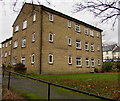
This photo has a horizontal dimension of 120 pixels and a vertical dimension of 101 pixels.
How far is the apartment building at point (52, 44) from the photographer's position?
18797mm

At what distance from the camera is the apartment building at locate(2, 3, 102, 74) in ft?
61.7

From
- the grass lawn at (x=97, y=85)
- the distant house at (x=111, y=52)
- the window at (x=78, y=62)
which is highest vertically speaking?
the distant house at (x=111, y=52)

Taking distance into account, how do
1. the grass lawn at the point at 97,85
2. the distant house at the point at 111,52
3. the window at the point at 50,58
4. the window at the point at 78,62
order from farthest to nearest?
the distant house at the point at 111,52 < the window at the point at 78,62 < the window at the point at 50,58 < the grass lawn at the point at 97,85

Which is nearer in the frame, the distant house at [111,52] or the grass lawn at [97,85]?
the grass lawn at [97,85]

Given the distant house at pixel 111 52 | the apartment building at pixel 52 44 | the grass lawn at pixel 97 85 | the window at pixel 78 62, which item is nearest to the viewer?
the grass lawn at pixel 97 85

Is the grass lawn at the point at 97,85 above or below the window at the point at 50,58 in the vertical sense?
below

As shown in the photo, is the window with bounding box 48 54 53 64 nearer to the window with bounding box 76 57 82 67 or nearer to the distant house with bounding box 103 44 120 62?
the window with bounding box 76 57 82 67

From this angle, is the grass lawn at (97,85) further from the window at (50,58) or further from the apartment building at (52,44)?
the apartment building at (52,44)

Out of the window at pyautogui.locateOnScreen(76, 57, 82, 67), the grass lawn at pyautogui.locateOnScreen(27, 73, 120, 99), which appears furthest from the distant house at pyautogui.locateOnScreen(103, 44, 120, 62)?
the grass lawn at pyautogui.locateOnScreen(27, 73, 120, 99)

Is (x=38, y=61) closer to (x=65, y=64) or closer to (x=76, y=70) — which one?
(x=65, y=64)

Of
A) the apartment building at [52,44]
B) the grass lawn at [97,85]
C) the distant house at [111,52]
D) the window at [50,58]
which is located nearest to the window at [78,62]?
the apartment building at [52,44]

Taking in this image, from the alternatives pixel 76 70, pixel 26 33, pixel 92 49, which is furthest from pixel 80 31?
pixel 26 33

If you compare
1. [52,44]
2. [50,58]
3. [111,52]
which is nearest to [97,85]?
[50,58]

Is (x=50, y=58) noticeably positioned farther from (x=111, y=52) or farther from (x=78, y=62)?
(x=111, y=52)
